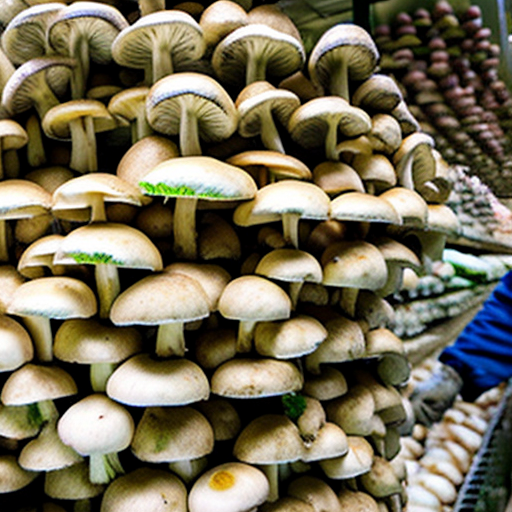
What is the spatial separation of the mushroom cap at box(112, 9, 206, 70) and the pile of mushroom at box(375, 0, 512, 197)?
7.55ft

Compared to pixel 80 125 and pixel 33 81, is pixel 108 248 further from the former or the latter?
pixel 33 81

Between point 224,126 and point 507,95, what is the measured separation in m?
3.23

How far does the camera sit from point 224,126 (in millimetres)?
1077

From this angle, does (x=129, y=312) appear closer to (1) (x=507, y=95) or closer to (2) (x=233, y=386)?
(2) (x=233, y=386)

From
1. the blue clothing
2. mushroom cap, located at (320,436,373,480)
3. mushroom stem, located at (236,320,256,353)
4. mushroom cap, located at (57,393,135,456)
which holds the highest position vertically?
mushroom stem, located at (236,320,256,353)

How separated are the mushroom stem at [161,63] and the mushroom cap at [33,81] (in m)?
0.20

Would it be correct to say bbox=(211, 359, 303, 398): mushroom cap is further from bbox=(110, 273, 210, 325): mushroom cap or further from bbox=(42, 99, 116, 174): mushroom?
bbox=(42, 99, 116, 174): mushroom

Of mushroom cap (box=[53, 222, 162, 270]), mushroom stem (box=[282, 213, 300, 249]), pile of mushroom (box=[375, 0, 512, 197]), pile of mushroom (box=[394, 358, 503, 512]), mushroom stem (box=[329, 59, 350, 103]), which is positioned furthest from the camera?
pile of mushroom (box=[375, 0, 512, 197])

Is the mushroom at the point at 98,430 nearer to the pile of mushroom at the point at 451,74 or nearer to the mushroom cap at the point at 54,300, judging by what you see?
the mushroom cap at the point at 54,300

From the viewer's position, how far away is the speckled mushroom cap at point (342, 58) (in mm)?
1138

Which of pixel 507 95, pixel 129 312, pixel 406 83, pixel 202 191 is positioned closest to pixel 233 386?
pixel 129 312

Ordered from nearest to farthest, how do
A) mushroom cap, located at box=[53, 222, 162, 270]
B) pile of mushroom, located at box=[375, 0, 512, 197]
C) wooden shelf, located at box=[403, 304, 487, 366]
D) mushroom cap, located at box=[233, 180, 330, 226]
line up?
mushroom cap, located at box=[53, 222, 162, 270] < mushroom cap, located at box=[233, 180, 330, 226] < pile of mushroom, located at box=[375, 0, 512, 197] < wooden shelf, located at box=[403, 304, 487, 366]

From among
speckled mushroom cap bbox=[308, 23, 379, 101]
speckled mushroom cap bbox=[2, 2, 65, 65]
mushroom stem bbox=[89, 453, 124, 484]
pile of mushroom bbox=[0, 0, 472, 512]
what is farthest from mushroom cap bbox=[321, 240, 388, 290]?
speckled mushroom cap bbox=[2, 2, 65, 65]

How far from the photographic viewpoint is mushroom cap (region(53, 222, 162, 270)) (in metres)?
0.87
